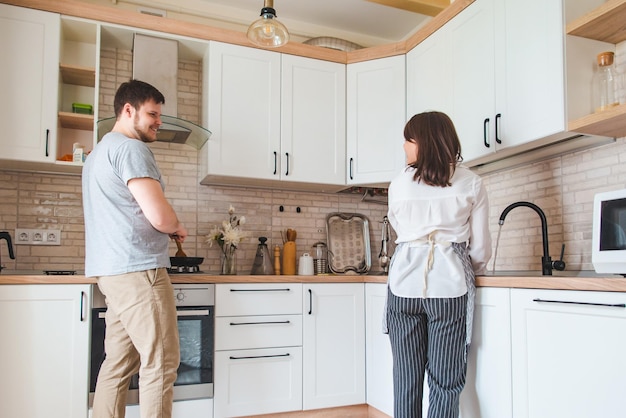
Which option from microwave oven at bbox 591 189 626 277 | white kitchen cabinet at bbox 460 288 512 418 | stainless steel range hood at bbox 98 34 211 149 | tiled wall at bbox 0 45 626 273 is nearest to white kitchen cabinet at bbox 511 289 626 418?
A: white kitchen cabinet at bbox 460 288 512 418

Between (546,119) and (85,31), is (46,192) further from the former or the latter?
(546,119)

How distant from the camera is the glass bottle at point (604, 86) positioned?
2396mm

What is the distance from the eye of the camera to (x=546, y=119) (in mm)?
2426

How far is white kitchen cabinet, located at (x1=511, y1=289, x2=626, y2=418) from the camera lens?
168cm

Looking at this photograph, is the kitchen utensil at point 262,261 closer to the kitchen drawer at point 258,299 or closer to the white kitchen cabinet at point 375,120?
the kitchen drawer at point 258,299

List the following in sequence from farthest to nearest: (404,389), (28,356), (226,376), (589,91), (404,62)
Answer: (404,62), (226,376), (28,356), (589,91), (404,389)

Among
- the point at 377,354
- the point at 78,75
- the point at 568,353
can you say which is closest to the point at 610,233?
the point at 568,353

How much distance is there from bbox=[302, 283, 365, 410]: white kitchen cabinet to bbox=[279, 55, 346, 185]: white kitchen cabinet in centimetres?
81

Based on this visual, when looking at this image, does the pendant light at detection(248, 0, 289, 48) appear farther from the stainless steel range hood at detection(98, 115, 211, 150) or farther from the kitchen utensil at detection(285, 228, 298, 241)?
the kitchen utensil at detection(285, 228, 298, 241)

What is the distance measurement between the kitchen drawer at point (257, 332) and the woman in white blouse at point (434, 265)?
3.09 feet

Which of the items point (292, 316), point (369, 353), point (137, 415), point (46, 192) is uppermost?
point (46, 192)

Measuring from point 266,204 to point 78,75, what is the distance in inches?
56.6

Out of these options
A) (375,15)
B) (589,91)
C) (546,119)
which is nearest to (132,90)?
(546,119)

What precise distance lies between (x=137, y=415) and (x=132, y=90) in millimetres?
1612
